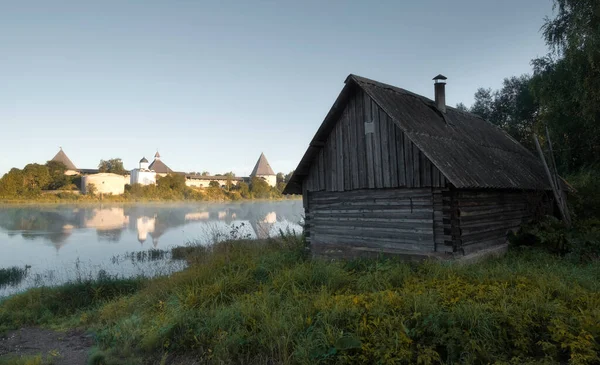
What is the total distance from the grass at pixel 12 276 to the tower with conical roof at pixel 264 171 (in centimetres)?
9618

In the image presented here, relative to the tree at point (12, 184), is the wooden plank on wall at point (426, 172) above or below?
below

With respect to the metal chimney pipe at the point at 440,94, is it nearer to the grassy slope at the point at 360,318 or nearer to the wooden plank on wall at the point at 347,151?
the wooden plank on wall at the point at 347,151

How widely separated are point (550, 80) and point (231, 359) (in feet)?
64.9

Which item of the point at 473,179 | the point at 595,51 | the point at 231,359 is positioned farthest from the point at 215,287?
the point at 595,51

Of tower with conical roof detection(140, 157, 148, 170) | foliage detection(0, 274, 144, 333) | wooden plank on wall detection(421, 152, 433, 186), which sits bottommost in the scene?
foliage detection(0, 274, 144, 333)

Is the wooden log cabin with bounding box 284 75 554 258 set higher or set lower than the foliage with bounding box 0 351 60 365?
higher

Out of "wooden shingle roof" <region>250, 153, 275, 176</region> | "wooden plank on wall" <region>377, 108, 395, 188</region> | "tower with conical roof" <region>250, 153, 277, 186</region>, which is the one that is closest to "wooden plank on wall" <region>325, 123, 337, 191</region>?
"wooden plank on wall" <region>377, 108, 395, 188</region>

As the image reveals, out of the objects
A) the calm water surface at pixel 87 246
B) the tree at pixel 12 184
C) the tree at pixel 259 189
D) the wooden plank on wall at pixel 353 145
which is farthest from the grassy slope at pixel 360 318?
the tree at pixel 259 189

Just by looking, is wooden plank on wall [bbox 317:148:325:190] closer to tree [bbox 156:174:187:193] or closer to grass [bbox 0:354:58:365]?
grass [bbox 0:354:58:365]

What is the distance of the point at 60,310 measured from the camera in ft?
33.3

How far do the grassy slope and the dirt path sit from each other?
36cm

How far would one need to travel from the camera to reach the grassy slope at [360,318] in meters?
4.39

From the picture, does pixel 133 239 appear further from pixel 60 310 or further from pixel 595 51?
pixel 595 51

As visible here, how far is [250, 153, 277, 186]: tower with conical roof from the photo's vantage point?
114 meters
